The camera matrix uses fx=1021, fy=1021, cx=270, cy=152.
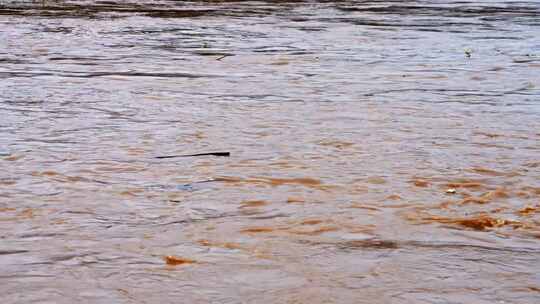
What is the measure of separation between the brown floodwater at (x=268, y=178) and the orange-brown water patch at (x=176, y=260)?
0.01 m

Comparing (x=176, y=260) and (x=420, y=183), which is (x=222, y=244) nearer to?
(x=176, y=260)

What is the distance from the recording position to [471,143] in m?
4.60

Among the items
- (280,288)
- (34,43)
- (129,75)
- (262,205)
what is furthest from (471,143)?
(34,43)

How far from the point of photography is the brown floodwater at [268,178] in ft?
8.89

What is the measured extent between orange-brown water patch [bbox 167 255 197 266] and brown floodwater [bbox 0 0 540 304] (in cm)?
1

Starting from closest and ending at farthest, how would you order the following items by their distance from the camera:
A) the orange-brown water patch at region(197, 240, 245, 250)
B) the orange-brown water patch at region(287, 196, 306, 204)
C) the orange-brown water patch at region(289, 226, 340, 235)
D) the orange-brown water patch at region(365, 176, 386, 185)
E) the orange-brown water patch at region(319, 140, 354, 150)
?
the orange-brown water patch at region(197, 240, 245, 250) < the orange-brown water patch at region(289, 226, 340, 235) < the orange-brown water patch at region(287, 196, 306, 204) < the orange-brown water patch at region(365, 176, 386, 185) < the orange-brown water patch at region(319, 140, 354, 150)

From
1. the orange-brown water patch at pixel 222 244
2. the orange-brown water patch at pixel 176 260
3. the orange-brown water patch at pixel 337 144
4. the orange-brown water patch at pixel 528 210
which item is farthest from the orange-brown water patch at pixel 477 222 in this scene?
the orange-brown water patch at pixel 337 144

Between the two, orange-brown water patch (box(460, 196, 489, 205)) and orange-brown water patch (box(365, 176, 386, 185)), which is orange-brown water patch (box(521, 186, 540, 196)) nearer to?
orange-brown water patch (box(460, 196, 489, 205))

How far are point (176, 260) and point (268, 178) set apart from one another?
1061mm

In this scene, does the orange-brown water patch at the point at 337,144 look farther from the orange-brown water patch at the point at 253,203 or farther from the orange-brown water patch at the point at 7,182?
the orange-brown water patch at the point at 7,182

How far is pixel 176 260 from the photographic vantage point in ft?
9.31

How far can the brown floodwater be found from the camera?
2.71 metres

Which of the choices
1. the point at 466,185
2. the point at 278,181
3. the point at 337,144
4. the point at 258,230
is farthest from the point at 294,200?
the point at 337,144

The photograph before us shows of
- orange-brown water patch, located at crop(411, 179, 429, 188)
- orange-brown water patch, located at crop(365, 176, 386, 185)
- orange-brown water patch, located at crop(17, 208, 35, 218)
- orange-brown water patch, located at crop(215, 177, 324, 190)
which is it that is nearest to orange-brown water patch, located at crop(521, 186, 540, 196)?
orange-brown water patch, located at crop(411, 179, 429, 188)
